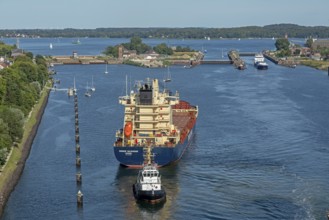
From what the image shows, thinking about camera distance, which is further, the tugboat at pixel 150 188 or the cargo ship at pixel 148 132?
the cargo ship at pixel 148 132

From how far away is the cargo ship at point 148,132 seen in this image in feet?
120

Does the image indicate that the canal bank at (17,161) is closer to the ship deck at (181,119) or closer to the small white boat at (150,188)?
the small white boat at (150,188)

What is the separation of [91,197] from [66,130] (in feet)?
60.3

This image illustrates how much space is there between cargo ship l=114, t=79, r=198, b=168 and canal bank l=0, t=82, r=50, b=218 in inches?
219

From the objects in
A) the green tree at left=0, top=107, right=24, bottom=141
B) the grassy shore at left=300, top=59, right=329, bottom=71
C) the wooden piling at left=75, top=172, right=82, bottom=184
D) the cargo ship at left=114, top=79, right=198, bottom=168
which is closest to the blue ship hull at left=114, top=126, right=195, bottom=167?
the cargo ship at left=114, top=79, right=198, bottom=168

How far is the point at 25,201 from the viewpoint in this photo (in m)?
31.3

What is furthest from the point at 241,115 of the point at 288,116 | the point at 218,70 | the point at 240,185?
the point at 218,70

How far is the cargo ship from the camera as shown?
36.5 m

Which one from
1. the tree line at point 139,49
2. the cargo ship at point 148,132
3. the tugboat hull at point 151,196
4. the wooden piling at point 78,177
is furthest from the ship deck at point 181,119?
the tree line at point 139,49

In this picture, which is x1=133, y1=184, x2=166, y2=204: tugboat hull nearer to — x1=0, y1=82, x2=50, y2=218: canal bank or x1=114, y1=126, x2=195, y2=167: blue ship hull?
x1=114, y1=126, x2=195, y2=167: blue ship hull

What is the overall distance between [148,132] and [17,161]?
7.57 meters

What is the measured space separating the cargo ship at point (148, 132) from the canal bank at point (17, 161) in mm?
5554

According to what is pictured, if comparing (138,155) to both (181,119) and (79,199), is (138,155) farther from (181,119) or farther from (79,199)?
(181,119)

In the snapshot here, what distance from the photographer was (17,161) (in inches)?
1490
